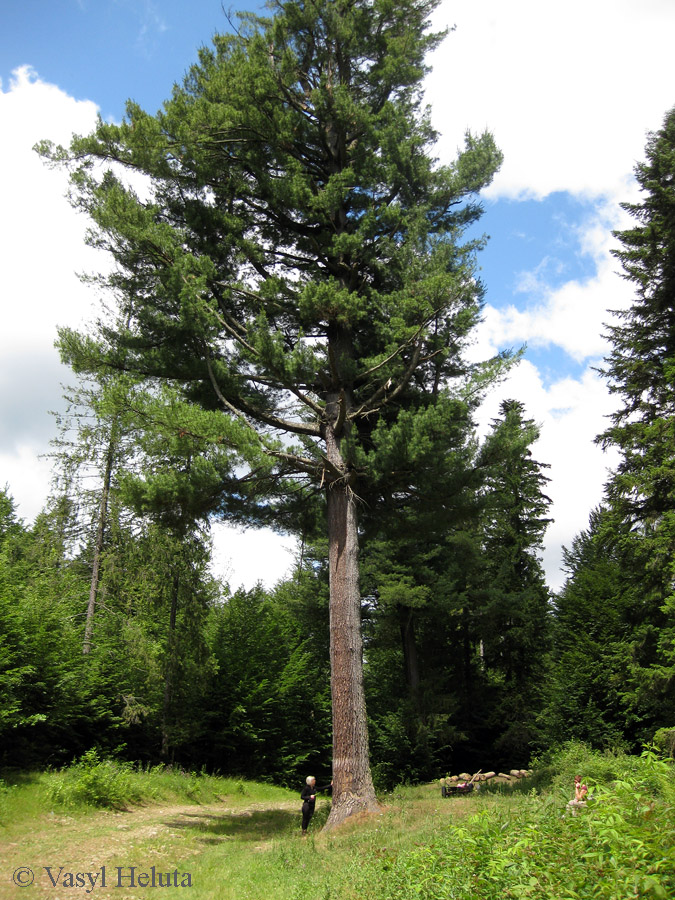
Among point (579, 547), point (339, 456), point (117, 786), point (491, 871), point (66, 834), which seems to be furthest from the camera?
point (579, 547)

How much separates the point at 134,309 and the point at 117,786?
9330 mm

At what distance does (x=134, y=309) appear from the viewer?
1134 cm

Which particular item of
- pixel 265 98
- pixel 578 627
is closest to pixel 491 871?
pixel 265 98

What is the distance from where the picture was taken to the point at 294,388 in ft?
36.0

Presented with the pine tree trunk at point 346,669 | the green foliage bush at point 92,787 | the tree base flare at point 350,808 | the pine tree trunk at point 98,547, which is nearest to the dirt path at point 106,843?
the green foliage bush at point 92,787

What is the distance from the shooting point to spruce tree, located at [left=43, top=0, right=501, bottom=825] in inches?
405

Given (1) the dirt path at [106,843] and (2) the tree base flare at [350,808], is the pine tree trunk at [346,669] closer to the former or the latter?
Answer: (2) the tree base flare at [350,808]

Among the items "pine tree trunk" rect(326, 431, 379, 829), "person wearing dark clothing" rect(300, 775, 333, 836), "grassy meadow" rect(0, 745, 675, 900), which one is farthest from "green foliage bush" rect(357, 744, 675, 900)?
"person wearing dark clothing" rect(300, 775, 333, 836)

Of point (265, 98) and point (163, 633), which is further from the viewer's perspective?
point (163, 633)

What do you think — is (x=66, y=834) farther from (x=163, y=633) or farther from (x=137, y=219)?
(x=137, y=219)

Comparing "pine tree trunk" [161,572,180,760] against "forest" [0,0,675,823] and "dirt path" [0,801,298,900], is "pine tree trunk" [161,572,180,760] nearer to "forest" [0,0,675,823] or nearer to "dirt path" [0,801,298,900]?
"forest" [0,0,675,823]

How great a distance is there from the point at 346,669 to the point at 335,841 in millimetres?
2400

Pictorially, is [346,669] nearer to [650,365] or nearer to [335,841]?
[335,841]

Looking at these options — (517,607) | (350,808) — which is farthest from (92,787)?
(517,607)
